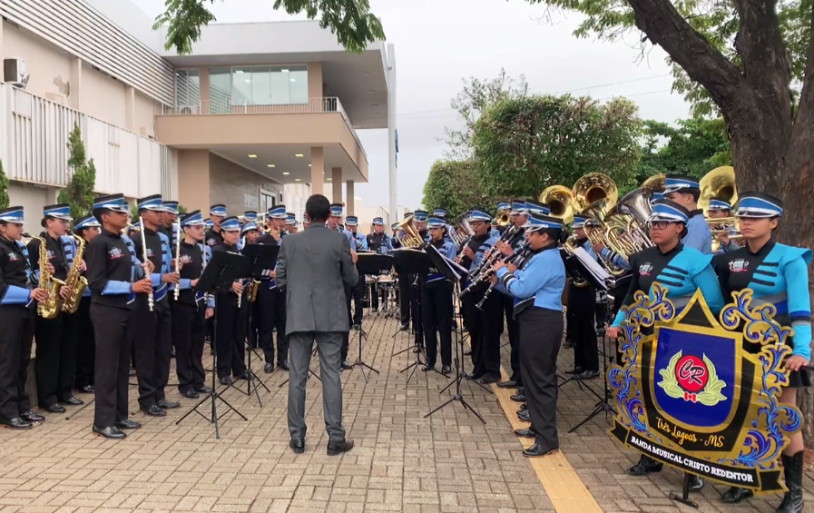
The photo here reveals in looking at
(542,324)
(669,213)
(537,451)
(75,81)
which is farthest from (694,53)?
(75,81)

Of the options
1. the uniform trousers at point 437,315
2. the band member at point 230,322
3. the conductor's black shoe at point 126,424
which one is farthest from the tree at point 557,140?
the conductor's black shoe at point 126,424

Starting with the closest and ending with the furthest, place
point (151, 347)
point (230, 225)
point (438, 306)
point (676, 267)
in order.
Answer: point (676, 267), point (151, 347), point (230, 225), point (438, 306)

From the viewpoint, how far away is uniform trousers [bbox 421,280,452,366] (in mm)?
8031

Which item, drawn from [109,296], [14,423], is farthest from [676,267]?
[14,423]

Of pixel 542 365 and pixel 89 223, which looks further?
pixel 89 223

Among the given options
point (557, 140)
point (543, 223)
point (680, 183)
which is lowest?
point (543, 223)

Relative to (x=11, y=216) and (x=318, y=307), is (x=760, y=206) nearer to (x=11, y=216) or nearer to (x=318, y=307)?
(x=318, y=307)

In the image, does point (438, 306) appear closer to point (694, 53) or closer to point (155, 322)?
point (155, 322)

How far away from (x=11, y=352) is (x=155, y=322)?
4.56 feet

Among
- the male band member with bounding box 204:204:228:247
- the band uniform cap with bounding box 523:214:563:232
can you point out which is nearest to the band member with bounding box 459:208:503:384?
the band uniform cap with bounding box 523:214:563:232

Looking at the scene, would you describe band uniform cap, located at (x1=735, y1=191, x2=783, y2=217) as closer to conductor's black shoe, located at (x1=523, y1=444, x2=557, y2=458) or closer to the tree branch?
the tree branch

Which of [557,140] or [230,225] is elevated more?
[557,140]

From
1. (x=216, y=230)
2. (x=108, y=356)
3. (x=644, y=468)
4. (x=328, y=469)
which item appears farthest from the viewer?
(x=216, y=230)

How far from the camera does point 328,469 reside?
Answer: 4754mm
